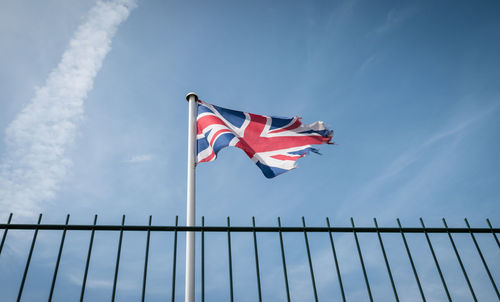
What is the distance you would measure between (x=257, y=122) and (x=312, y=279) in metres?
5.45

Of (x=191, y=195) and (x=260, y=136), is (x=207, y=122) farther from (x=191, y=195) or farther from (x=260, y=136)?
(x=191, y=195)

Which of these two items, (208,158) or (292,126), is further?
(292,126)

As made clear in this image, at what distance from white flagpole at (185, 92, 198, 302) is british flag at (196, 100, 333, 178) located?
0.84ft

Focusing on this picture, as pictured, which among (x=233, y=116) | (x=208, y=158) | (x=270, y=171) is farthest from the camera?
(x=233, y=116)

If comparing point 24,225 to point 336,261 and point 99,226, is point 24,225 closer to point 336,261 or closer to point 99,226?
point 99,226

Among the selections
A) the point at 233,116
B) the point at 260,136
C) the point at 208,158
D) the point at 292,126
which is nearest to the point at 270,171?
the point at 260,136

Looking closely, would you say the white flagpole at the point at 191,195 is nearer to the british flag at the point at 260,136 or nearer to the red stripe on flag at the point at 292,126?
the british flag at the point at 260,136

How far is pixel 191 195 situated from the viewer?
672cm

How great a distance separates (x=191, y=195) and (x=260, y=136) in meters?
2.64

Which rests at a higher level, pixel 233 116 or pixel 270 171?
pixel 233 116

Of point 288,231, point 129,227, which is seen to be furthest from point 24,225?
point 288,231

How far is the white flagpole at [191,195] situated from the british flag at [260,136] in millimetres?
256

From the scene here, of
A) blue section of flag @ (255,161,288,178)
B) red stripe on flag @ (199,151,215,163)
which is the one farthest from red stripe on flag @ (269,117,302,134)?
red stripe on flag @ (199,151,215,163)

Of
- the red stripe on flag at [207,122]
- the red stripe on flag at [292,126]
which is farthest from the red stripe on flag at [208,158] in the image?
the red stripe on flag at [292,126]
